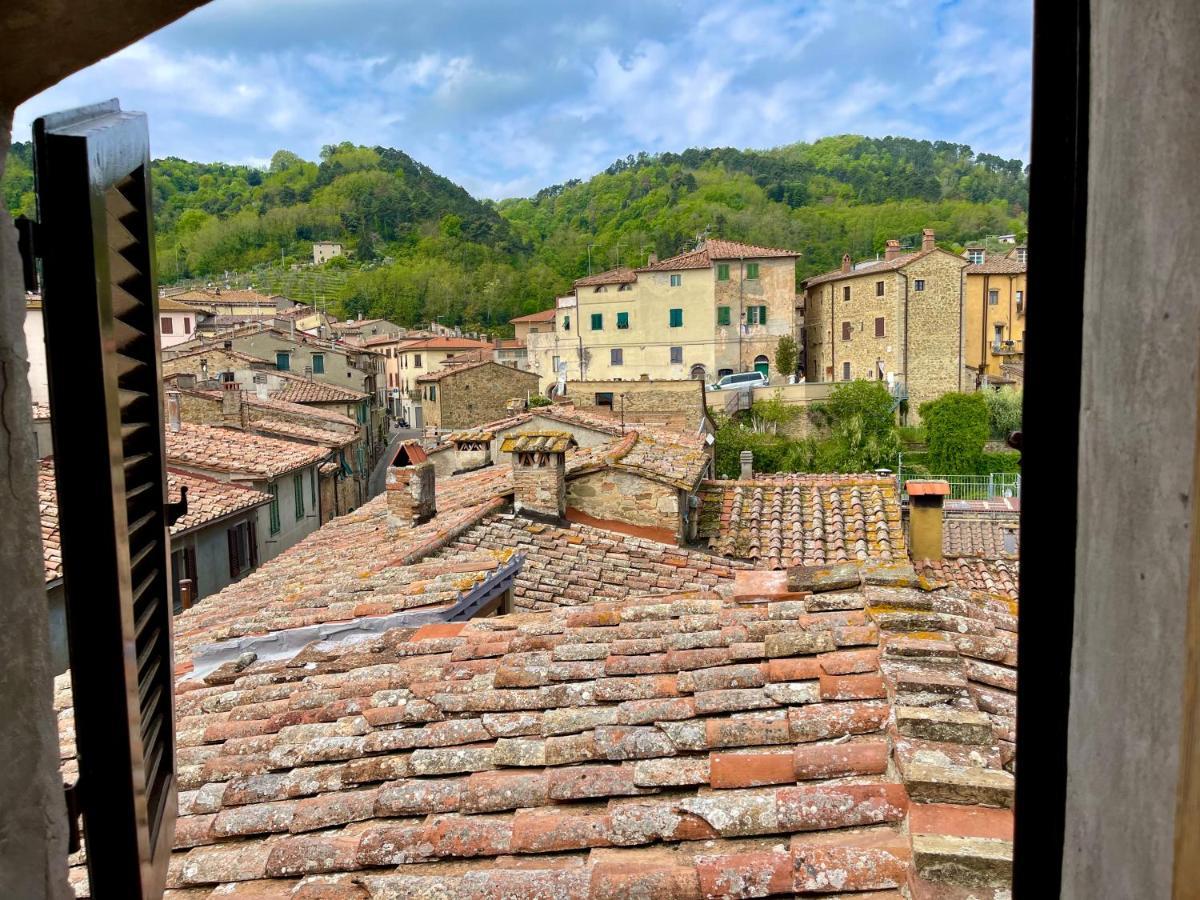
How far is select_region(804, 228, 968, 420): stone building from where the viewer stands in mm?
41688

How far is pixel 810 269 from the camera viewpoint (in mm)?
64000

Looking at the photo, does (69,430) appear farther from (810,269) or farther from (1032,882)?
(810,269)

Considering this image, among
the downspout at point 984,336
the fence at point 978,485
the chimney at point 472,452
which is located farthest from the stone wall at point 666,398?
the downspout at point 984,336

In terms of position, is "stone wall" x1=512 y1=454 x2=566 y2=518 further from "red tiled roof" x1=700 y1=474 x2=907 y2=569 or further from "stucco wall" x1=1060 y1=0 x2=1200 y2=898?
"stucco wall" x1=1060 y1=0 x2=1200 y2=898

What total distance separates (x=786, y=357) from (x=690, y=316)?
5011 millimetres

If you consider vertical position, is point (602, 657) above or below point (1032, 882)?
below

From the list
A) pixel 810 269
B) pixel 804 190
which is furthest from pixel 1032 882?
pixel 804 190

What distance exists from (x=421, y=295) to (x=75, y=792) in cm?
7621

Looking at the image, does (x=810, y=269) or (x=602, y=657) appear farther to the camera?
(x=810, y=269)

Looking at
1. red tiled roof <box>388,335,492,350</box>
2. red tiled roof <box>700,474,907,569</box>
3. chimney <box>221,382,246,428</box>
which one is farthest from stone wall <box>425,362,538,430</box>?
red tiled roof <box>700,474,907,569</box>

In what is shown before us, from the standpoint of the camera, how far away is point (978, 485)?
32.4m

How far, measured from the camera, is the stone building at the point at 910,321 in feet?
137

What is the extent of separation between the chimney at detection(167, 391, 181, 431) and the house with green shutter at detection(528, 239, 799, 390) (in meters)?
23.4

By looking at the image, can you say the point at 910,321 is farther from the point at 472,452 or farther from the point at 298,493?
the point at 298,493
